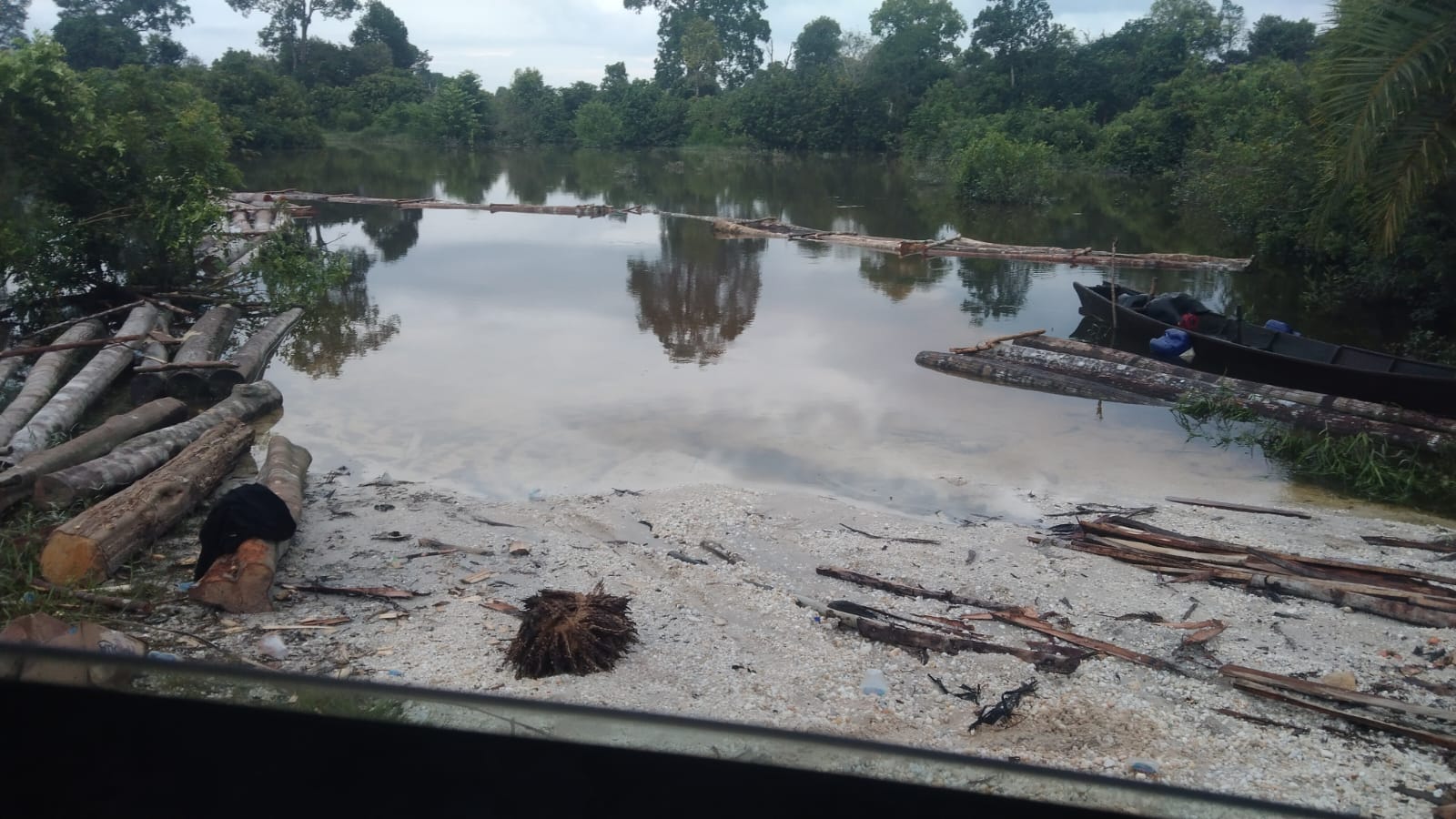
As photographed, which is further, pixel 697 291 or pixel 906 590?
pixel 697 291

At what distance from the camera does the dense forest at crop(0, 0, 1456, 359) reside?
14078 mm

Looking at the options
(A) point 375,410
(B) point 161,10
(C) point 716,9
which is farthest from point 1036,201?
(B) point 161,10

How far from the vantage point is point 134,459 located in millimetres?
9547

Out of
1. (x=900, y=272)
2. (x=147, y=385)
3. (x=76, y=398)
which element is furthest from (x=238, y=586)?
(x=900, y=272)

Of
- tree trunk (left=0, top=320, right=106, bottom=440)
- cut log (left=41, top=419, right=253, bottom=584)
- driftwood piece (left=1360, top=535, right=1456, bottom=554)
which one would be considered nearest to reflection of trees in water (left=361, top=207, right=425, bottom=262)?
tree trunk (left=0, top=320, right=106, bottom=440)

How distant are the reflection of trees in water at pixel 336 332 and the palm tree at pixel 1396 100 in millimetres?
13668

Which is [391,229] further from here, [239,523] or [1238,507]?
[1238,507]

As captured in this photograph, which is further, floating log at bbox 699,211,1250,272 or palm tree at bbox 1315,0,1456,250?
floating log at bbox 699,211,1250,272

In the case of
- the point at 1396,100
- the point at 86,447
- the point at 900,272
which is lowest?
the point at 86,447

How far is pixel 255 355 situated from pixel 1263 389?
1395cm

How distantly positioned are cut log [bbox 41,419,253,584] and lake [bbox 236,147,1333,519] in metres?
1.44

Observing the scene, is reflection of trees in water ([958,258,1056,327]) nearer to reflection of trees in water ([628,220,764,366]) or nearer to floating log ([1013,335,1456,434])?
floating log ([1013,335,1456,434])

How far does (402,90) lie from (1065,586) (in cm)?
7844

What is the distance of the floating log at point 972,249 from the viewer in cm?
2639
